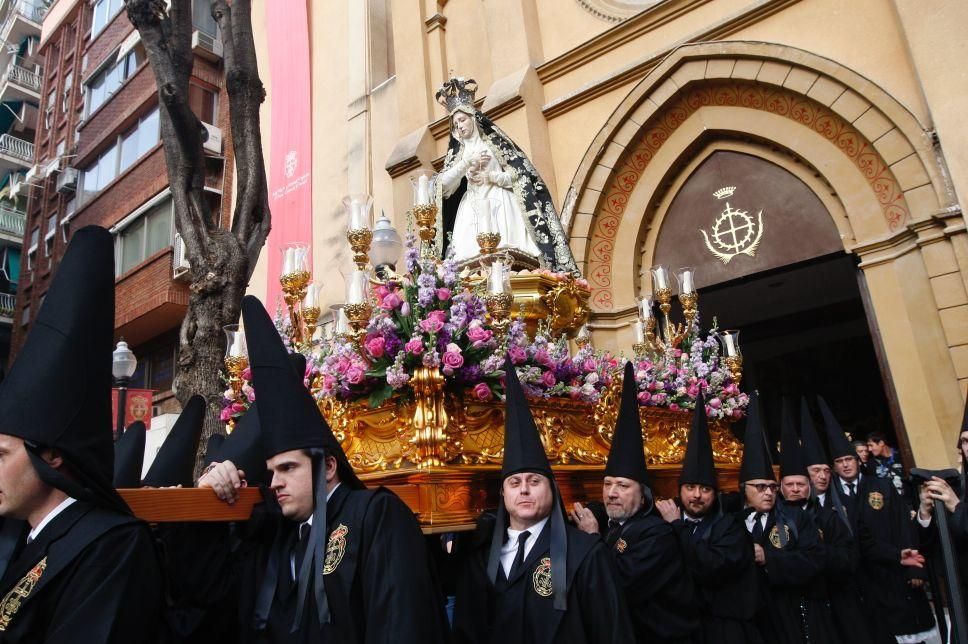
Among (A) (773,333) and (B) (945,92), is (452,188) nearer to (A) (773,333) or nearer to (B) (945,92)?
(B) (945,92)

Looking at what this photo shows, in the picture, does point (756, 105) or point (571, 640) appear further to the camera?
point (756, 105)

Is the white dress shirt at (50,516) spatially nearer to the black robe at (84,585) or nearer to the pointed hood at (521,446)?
the black robe at (84,585)

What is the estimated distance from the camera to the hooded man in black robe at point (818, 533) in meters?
4.68

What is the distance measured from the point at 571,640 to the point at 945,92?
7310mm

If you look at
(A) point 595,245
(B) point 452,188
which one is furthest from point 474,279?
(A) point 595,245

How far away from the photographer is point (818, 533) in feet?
15.5

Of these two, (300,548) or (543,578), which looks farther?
(543,578)

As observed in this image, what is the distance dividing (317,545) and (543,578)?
0.97 meters

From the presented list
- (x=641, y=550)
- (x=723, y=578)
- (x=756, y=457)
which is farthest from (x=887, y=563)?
(x=641, y=550)

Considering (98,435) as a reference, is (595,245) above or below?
above

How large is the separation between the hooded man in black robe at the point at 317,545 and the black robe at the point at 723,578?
1.99 m

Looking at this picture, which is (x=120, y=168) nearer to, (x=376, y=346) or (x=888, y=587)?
(x=376, y=346)

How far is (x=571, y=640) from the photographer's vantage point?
8.60 ft

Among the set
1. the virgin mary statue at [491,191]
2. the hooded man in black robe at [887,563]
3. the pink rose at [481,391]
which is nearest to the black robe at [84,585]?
the pink rose at [481,391]
